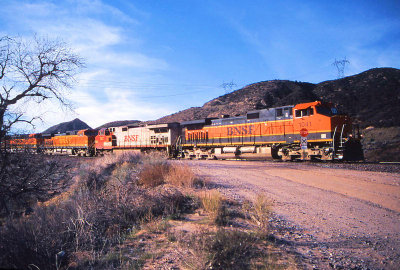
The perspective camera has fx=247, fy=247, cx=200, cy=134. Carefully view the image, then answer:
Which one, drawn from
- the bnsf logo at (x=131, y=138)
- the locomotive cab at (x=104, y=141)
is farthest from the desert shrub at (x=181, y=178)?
the locomotive cab at (x=104, y=141)

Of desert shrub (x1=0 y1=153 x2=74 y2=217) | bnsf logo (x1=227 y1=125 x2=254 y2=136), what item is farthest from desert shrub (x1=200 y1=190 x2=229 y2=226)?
bnsf logo (x1=227 y1=125 x2=254 y2=136)

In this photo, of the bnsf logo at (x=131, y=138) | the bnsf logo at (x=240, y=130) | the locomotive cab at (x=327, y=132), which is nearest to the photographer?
the locomotive cab at (x=327, y=132)

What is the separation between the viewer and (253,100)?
53.6m

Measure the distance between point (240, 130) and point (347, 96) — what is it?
34.8m

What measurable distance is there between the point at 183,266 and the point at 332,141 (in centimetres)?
1344

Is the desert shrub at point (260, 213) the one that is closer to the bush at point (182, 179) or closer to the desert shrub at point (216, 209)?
the desert shrub at point (216, 209)

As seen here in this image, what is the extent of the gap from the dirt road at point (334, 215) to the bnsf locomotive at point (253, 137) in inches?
172

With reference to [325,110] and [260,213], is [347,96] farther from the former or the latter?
[260,213]

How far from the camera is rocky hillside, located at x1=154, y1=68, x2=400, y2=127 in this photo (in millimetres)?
36156

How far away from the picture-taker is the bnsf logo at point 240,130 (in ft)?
61.7

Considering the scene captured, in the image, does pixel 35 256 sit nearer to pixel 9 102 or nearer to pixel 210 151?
pixel 9 102

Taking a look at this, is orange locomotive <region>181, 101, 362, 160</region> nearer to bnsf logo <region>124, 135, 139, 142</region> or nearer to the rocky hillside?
bnsf logo <region>124, 135, 139, 142</region>

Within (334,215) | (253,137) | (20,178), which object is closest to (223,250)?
(334,215)

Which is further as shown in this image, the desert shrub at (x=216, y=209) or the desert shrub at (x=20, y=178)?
the desert shrub at (x=20, y=178)
